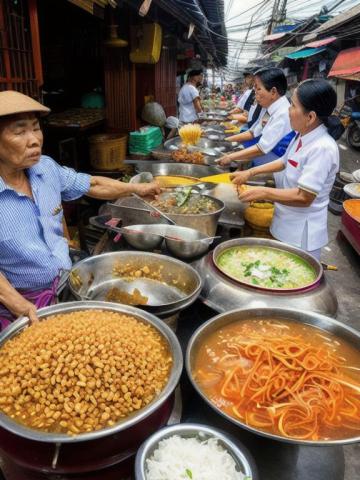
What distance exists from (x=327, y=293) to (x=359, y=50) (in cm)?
1458

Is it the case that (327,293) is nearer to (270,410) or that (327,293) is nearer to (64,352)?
(270,410)

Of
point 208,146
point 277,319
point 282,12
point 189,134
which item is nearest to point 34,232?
point 277,319

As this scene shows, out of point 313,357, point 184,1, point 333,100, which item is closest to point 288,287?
point 313,357

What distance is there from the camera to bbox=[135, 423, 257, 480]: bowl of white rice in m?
1.38

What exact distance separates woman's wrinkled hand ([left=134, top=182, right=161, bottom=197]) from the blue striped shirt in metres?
0.87

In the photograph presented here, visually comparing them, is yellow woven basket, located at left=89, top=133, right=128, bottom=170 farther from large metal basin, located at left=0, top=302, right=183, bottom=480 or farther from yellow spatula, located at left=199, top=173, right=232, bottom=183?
large metal basin, located at left=0, top=302, right=183, bottom=480

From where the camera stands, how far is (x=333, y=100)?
9.87ft

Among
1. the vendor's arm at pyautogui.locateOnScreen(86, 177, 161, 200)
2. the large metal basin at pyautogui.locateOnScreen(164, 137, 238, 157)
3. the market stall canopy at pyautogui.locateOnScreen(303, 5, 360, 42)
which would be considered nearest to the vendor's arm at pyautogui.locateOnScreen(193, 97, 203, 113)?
the large metal basin at pyautogui.locateOnScreen(164, 137, 238, 157)

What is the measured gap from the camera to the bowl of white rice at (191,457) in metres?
1.38

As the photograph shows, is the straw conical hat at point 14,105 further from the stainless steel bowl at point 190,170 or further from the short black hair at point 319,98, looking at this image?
the stainless steel bowl at point 190,170

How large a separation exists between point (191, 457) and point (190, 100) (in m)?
11.1

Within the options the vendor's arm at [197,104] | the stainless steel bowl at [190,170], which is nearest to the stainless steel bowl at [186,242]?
the stainless steel bowl at [190,170]

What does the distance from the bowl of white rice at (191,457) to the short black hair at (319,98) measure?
2.63 m

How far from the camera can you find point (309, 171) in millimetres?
3125
